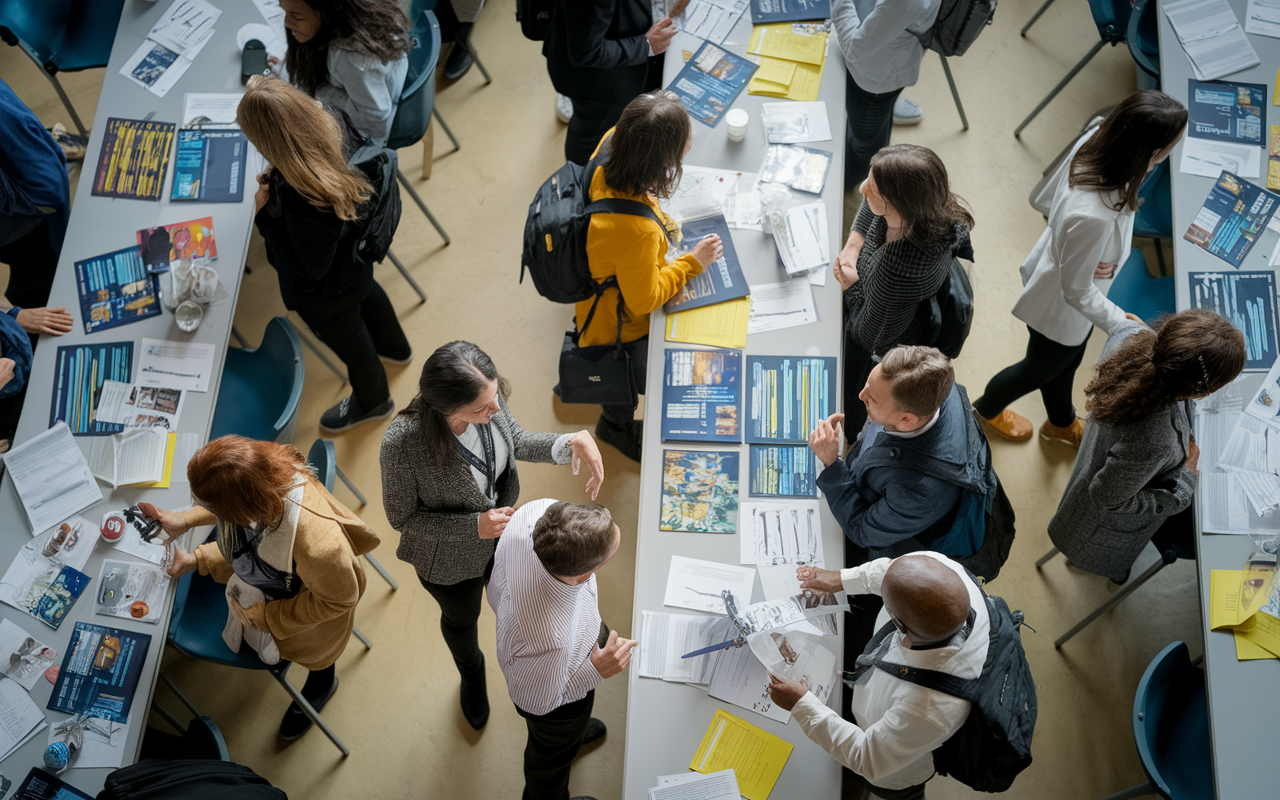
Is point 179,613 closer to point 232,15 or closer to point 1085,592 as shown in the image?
point 232,15

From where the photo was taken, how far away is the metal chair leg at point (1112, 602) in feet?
10.2

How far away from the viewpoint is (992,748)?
2.13m

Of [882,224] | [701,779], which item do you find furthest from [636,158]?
[701,779]

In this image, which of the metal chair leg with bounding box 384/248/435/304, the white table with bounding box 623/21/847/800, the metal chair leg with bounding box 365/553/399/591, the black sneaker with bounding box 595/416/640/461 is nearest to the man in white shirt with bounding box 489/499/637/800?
the white table with bounding box 623/21/847/800

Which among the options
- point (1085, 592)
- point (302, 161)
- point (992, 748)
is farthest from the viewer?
point (1085, 592)

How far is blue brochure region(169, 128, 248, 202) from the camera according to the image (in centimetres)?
346

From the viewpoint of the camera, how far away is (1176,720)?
2.76 m

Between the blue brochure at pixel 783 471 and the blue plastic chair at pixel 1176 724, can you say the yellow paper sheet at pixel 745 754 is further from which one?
the blue plastic chair at pixel 1176 724

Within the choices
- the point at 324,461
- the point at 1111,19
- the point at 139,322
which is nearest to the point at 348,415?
the point at 139,322

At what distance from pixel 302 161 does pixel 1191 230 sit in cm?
328

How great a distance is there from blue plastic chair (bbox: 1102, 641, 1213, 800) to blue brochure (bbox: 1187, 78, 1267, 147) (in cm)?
212

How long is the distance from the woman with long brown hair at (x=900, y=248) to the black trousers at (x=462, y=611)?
158cm

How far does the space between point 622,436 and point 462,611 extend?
1247 millimetres

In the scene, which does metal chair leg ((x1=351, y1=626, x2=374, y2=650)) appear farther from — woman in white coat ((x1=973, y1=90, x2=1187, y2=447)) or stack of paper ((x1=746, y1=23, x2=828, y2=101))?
woman in white coat ((x1=973, y1=90, x2=1187, y2=447))
